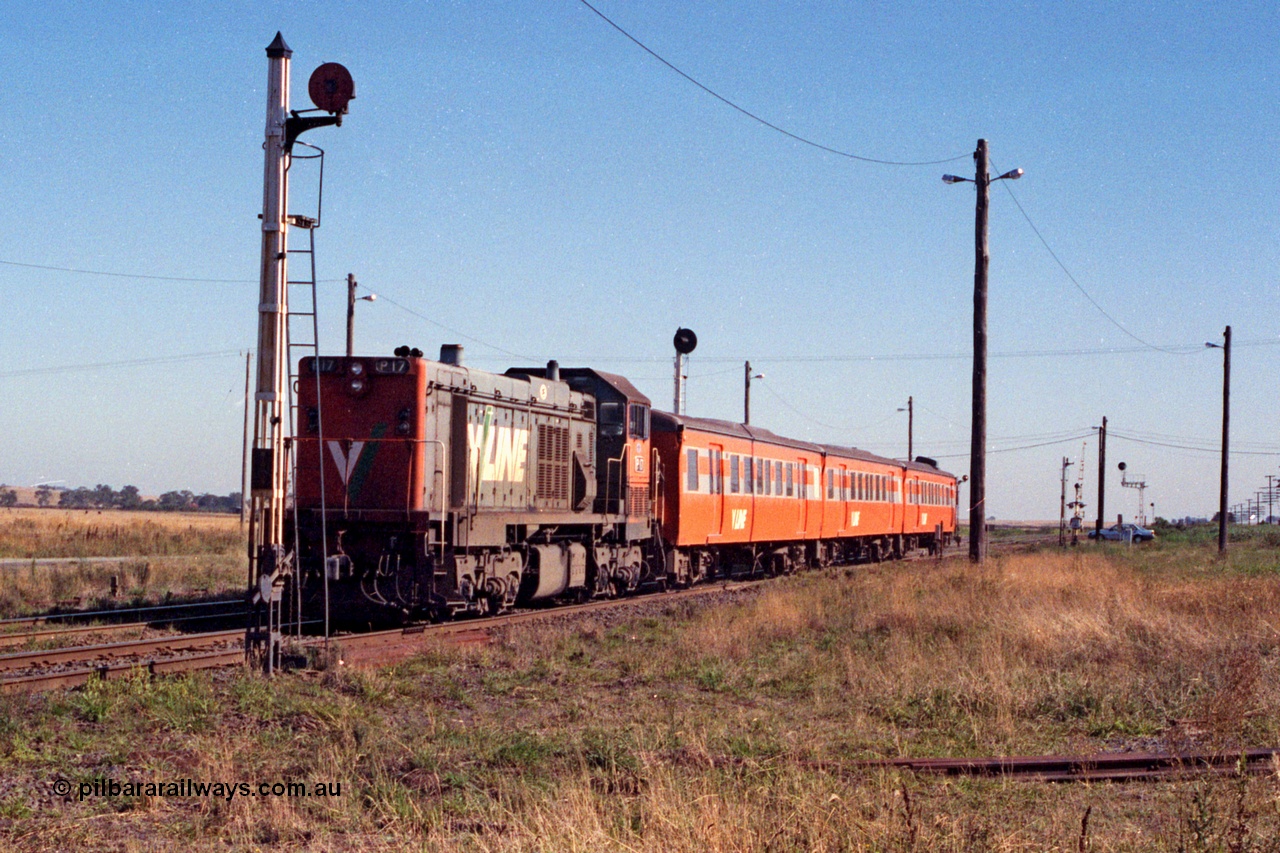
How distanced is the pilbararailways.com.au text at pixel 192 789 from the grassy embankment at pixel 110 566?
1335cm

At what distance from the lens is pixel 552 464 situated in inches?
791

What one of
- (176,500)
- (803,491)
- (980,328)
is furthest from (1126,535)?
(176,500)

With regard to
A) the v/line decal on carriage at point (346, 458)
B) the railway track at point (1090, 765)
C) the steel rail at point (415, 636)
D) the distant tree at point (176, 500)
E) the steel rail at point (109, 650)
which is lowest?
the distant tree at point (176, 500)

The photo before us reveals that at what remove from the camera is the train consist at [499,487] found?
1631cm

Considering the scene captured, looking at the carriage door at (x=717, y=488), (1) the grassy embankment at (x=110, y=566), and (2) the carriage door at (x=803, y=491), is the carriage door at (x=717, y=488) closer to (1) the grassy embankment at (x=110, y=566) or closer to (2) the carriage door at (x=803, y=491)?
(2) the carriage door at (x=803, y=491)

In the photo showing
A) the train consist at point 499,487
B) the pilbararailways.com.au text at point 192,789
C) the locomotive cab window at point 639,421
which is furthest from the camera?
the locomotive cab window at point 639,421

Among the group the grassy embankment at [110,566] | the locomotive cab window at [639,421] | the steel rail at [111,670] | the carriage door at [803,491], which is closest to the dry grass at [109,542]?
the grassy embankment at [110,566]

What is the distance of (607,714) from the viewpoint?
10430 millimetres

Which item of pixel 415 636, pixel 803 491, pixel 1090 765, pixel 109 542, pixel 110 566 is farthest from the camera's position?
pixel 109 542

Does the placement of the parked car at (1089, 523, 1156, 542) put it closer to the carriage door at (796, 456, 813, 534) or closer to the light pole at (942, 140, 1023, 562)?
the carriage door at (796, 456, 813, 534)

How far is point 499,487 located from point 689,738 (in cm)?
984

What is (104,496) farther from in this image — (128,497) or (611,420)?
(611,420)

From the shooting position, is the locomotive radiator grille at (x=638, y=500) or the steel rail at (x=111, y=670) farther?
the locomotive radiator grille at (x=638, y=500)

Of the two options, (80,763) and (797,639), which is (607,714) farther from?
(797,639)
